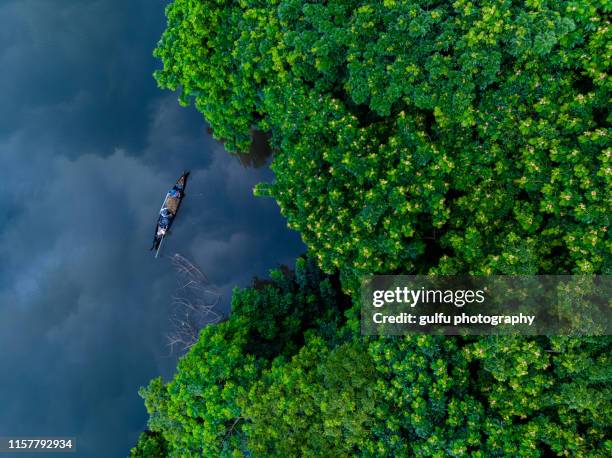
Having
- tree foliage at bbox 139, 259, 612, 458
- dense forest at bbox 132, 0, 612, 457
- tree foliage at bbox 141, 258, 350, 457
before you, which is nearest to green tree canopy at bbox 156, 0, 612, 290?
dense forest at bbox 132, 0, 612, 457

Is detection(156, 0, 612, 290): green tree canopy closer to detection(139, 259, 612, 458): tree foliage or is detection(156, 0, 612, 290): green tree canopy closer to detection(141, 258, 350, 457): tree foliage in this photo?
detection(139, 259, 612, 458): tree foliage

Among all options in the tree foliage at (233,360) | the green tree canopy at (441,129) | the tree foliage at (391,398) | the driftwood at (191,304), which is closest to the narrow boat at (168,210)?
the driftwood at (191,304)

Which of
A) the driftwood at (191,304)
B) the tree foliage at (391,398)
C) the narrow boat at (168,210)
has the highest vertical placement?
the narrow boat at (168,210)

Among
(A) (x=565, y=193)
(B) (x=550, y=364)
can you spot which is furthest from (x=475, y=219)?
(B) (x=550, y=364)

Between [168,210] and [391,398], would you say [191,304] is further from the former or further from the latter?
[391,398]

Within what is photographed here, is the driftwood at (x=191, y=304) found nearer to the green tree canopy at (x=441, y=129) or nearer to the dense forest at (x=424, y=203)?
the dense forest at (x=424, y=203)
